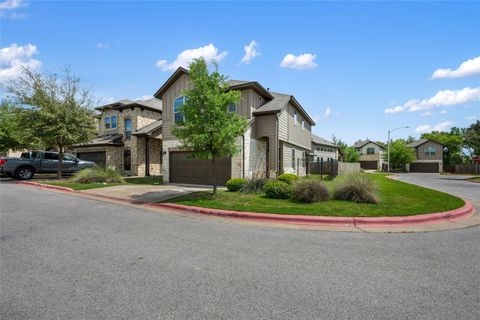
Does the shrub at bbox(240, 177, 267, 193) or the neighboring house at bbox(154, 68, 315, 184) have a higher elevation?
the neighboring house at bbox(154, 68, 315, 184)

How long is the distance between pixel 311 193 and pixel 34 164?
20.9m

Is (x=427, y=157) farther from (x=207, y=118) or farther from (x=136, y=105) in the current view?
(x=207, y=118)

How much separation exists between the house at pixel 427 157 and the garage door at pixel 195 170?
52952 mm

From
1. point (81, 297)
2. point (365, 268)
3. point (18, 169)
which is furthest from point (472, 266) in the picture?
point (18, 169)

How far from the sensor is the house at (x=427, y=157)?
51331 mm

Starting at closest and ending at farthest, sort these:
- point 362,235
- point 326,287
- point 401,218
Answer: point 326,287 → point 362,235 → point 401,218

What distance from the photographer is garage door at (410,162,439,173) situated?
5101 centimetres

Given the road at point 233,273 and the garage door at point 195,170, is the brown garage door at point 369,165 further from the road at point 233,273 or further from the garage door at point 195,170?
the road at point 233,273

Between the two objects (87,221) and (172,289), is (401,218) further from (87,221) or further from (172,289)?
(87,221)

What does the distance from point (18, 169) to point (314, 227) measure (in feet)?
71.3

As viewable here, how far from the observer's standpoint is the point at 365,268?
4.08m

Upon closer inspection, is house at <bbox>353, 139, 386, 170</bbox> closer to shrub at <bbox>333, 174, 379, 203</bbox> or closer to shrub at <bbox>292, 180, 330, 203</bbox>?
shrub at <bbox>333, 174, 379, 203</bbox>

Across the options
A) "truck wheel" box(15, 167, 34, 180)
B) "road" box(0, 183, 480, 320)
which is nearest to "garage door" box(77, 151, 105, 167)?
"truck wheel" box(15, 167, 34, 180)

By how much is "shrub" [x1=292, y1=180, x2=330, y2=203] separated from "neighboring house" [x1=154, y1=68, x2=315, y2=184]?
225 inches
